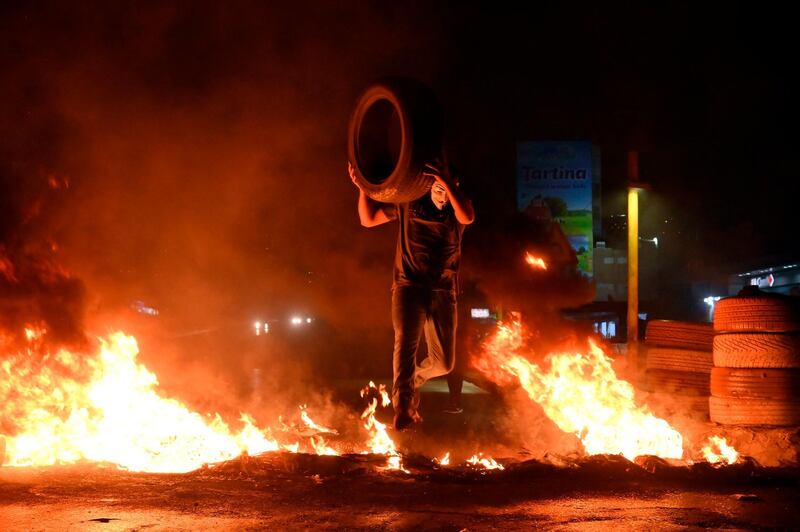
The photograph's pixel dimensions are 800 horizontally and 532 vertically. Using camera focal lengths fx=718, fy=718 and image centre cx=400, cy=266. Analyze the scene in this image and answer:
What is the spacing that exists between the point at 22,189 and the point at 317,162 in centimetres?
362

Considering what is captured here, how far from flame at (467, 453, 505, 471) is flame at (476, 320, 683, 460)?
1.17 metres

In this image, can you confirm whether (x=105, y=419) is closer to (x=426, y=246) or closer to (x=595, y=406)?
(x=426, y=246)

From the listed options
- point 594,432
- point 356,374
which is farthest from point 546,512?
point 356,374

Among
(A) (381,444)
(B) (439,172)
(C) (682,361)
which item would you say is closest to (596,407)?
(C) (682,361)

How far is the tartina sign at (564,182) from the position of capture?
105ft

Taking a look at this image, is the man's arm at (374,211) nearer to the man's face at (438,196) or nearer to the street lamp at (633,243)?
the man's face at (438,196)

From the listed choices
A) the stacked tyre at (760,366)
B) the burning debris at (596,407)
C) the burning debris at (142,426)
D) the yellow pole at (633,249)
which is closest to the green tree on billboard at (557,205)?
the yellow pole at (633,249)

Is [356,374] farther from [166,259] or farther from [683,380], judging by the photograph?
[683,380]

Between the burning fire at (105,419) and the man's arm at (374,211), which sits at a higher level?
the man's arm at (374,211)

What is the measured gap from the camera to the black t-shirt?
609 centimetres

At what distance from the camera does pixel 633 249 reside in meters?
14.1

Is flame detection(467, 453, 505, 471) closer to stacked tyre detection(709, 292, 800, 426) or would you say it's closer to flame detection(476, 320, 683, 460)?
flame detection(476, 320, 683, 460)

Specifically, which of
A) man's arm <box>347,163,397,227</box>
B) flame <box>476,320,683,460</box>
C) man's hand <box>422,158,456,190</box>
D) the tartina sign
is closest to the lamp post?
flame <box>476,320,683,460</box>

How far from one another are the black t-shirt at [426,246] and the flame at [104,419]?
198 cm
